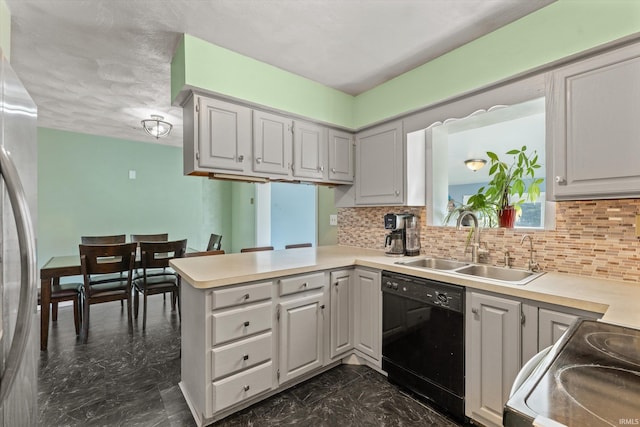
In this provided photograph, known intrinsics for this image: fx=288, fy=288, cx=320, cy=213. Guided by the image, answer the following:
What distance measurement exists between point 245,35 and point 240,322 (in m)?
1.88

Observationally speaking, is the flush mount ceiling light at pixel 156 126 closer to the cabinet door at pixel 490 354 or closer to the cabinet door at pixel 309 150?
the cabinet door at pixel 309 150

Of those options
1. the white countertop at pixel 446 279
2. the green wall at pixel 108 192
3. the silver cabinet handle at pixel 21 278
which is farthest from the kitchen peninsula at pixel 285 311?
the green wall at pixel 108 192

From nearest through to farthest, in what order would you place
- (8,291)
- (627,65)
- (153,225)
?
(8,291), (627,65), (153,225)

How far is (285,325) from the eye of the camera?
6.31 ft

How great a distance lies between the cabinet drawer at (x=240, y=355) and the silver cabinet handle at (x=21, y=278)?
3.21ft

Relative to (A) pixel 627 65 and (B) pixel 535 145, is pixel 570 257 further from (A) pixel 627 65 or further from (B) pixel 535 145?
(A) pixel 627 65

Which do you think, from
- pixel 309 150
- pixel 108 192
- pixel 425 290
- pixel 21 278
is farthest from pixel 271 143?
pixel 108 192

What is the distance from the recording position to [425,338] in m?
1.85

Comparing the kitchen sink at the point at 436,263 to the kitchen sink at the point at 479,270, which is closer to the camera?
the kitchen sink at the point at 479,270

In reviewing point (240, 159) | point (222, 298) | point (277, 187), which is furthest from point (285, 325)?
point (277, 187)

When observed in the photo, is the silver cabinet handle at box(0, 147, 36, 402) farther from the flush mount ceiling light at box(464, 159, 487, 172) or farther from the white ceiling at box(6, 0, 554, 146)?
the flush mount ceiling light at box(464, 159, 487, 172)

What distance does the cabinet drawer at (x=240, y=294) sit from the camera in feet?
5.34

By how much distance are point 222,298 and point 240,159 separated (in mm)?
1054

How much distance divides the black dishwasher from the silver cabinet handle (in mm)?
1811
